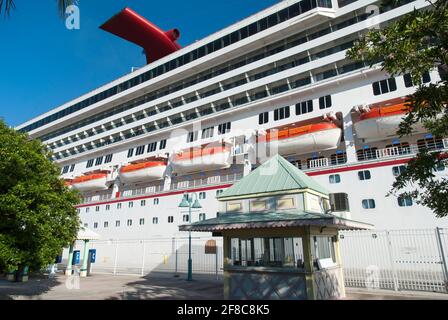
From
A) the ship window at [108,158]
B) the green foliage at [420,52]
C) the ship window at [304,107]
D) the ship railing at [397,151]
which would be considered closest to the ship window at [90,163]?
the ship window at [108,158]

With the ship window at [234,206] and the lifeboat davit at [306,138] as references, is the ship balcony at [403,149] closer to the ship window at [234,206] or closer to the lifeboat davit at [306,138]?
the lifeboat davit at [306,138]

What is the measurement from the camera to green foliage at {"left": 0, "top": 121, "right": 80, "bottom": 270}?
987 centimetres

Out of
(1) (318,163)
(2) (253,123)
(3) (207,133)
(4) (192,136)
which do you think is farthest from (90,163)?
(1) (318,163)

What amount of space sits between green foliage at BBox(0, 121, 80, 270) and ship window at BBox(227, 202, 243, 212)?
6503 mm

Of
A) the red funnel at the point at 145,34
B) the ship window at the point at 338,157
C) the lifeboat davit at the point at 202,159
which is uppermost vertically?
the red funnel at the point at 145,34

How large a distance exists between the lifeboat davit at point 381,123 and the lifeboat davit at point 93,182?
92.4 ft

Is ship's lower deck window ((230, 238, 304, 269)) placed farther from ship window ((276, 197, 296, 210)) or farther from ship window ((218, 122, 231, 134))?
ship window ((218, 122, 231, 134))

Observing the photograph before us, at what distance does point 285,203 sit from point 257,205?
3.72 feet

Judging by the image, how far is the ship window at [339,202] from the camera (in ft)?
40.9

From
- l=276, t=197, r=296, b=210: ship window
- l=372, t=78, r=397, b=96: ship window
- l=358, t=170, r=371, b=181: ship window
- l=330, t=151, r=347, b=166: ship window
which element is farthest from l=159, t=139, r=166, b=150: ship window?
l=276, t=197, r=296, b=210: ship window

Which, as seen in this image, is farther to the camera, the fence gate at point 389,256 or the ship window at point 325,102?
the ship window at point 325,102

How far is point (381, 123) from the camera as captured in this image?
19406 millimetres

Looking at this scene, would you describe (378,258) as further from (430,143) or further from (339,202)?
(430,143)
